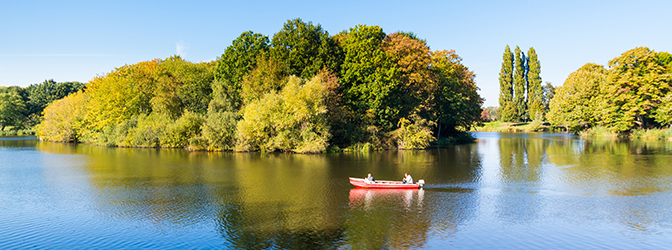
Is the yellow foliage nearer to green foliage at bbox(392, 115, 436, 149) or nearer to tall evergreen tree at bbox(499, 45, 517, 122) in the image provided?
green foliage at bbox(392, 115, 436, 149)

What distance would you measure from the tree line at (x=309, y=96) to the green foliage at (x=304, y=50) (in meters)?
0.15

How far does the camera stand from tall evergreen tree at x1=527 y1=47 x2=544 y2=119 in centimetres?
11879

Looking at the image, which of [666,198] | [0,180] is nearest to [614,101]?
[666,198]

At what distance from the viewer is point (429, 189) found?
2773 centimetres

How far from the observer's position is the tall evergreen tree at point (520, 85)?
121312 mm

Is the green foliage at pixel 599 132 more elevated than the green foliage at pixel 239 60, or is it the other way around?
the green foliage at pixel 239 60

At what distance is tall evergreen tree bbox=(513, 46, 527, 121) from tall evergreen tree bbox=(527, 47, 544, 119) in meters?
1.78

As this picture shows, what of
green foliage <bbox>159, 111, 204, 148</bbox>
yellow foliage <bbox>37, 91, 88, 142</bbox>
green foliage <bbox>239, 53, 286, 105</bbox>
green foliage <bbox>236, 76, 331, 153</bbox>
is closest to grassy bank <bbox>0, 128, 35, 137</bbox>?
yellow foliage <bbox>37, 91, 88, 142</bbox>

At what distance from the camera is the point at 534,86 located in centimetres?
12131

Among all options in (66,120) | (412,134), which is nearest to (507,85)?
(412,134)

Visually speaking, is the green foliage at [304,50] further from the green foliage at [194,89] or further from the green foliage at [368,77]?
the green foliage at [194,89]

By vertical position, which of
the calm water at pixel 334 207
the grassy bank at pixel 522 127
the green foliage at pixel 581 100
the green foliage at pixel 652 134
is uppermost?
the green foliage at pixel 581 100

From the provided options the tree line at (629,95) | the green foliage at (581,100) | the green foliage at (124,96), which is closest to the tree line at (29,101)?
the green foliage at (124,96)

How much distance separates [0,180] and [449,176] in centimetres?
3816
